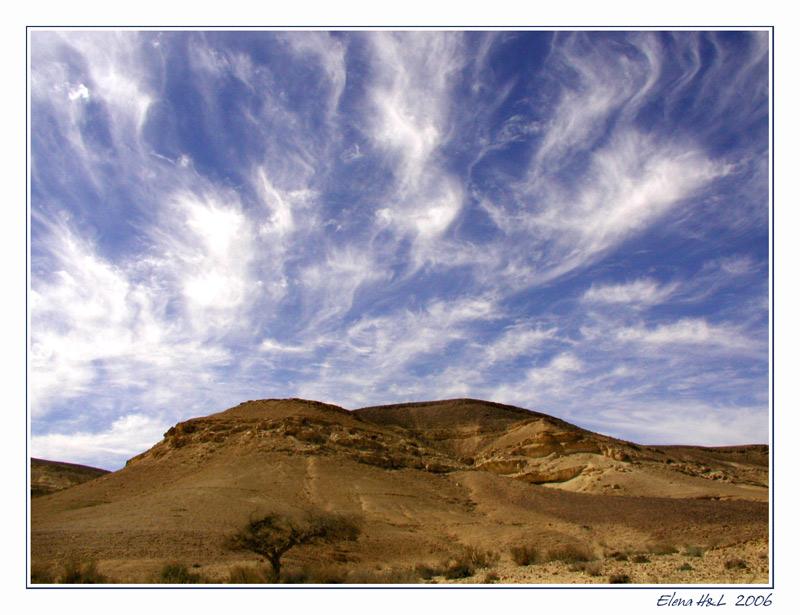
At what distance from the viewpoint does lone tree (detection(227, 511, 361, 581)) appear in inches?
758

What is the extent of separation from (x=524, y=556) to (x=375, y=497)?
14.2 m

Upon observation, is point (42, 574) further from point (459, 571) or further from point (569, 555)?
point (569, 555)

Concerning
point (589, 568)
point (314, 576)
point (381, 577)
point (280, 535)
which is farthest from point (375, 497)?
point (589, 568)

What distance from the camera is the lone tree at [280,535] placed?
19.3 m

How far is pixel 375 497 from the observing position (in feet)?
114

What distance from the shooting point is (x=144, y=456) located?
151 ft

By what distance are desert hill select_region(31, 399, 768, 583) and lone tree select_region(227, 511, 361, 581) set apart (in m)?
1.03

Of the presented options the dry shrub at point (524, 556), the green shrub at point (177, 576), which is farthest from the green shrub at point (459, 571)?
the green shrub at point (177, 576)

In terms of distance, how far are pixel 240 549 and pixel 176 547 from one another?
2.62 meters

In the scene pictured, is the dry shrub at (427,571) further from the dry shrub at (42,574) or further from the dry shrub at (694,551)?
the dry shrub at (42,574)

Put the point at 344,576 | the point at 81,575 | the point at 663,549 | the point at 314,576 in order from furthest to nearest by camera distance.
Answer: the point at 663,549 < the point at 344,576 < the point at 314,576 < the point at 81,575

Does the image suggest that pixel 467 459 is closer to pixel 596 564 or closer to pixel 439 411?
pixel 439 411

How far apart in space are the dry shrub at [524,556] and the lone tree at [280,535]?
6903 millimetres
